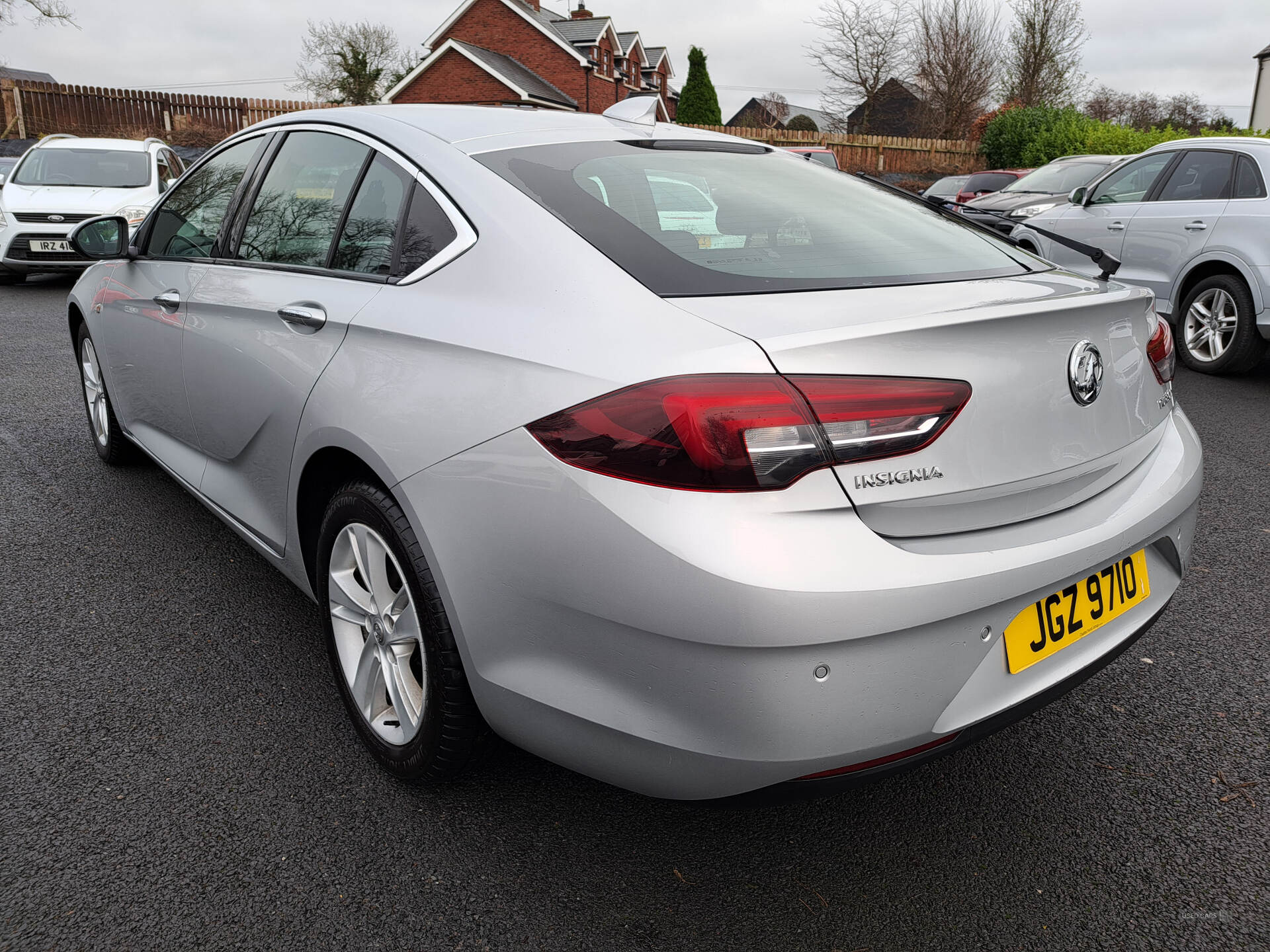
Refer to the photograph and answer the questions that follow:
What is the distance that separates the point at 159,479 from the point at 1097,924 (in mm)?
4081

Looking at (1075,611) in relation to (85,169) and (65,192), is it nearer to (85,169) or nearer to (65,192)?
(65,192)

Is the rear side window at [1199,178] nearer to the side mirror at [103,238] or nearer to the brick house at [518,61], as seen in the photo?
the side mirror at [103,238]

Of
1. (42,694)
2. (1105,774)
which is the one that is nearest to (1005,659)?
(1105,774)

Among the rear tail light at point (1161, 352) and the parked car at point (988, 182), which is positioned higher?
the parked car at point (988, 182)

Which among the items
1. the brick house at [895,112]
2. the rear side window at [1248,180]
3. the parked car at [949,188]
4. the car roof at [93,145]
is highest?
the brick house at [895,112]

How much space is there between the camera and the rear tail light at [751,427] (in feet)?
5.10

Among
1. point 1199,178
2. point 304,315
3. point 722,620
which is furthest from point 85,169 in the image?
point 722,620

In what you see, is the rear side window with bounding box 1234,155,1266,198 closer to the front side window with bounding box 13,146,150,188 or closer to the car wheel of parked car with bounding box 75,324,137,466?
the car wheel of parked car with bounding box 75,324,137,466

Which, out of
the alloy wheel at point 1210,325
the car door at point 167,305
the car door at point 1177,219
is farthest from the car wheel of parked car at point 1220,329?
the car door at point 167,305

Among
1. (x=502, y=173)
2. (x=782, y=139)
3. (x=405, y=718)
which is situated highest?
(x=782, y=139)

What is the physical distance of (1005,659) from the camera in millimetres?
1742

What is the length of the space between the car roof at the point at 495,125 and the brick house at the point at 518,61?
33.4m

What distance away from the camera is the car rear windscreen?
74.8 inches

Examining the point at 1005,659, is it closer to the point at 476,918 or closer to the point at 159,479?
the point at 476,918
